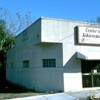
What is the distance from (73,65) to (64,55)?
0.98 m

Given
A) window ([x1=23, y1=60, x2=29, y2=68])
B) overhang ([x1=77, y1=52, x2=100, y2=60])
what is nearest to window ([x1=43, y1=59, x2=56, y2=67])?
overhang ([x1=77, y1=52, x2=100, y2=60])

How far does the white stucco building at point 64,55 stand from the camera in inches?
476

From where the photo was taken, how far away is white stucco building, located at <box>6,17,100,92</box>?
1209 centimetres

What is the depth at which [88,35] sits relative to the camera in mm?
12711

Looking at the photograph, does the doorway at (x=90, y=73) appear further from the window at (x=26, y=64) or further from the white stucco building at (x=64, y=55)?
the window at (x=26, y=64)

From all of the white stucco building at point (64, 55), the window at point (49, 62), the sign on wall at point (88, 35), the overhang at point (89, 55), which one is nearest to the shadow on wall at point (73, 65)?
the white stucco building at point (64, 55)

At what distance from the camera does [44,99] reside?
9.63 metres

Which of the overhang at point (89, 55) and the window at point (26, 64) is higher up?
the overhang at point (89, 55)

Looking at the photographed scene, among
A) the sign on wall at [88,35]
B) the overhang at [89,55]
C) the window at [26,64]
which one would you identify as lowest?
the window at [26,64]

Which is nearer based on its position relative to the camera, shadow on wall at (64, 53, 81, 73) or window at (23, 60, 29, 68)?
shadow on wall at (64, 53, 81, 73)

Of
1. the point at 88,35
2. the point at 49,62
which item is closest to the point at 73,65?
the point at 49,62

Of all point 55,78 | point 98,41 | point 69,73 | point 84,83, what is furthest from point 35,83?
point 98,41

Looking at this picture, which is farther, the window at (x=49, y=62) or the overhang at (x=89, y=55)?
the window at (x=49, y=62)

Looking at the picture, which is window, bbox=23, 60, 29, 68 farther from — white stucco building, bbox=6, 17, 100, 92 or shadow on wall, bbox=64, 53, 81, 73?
shadow on wall, bbox=64, 53, 81, 73
